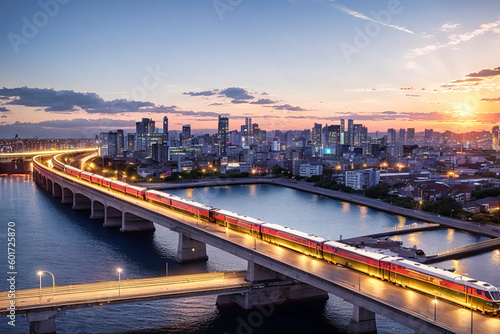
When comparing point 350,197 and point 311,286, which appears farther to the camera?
point 350,197

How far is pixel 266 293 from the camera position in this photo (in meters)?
19.0

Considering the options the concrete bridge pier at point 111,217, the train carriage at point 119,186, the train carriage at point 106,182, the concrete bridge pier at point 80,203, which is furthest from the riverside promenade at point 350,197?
the concrete bridge pier at point 111,217

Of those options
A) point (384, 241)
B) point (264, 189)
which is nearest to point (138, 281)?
point (384, 241)

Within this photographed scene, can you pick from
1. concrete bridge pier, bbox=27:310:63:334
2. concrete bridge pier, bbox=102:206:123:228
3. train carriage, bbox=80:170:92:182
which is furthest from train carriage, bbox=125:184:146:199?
concrete bridge pier, bbox=27:310:63:334

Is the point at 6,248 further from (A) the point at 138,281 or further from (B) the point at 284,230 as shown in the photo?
(B) the point at 284,230

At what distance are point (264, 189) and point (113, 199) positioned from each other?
3528cm

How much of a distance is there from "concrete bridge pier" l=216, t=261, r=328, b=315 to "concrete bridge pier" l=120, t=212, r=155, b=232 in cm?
1582

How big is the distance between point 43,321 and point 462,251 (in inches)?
967

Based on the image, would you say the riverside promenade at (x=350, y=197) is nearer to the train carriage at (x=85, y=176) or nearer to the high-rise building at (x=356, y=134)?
the train carriage at (x=85, y=176)

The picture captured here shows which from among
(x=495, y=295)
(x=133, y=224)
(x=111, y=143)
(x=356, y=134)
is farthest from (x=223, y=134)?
(x=495, y=295)

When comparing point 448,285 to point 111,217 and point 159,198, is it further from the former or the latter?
point 111,217

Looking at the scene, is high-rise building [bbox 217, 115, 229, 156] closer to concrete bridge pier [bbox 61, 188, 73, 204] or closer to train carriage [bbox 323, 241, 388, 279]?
concrete bridge pier [bbox 61, 188, 73, 204]

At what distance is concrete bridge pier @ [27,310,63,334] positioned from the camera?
603 inches

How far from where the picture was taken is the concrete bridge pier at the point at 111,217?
35.7 meters
